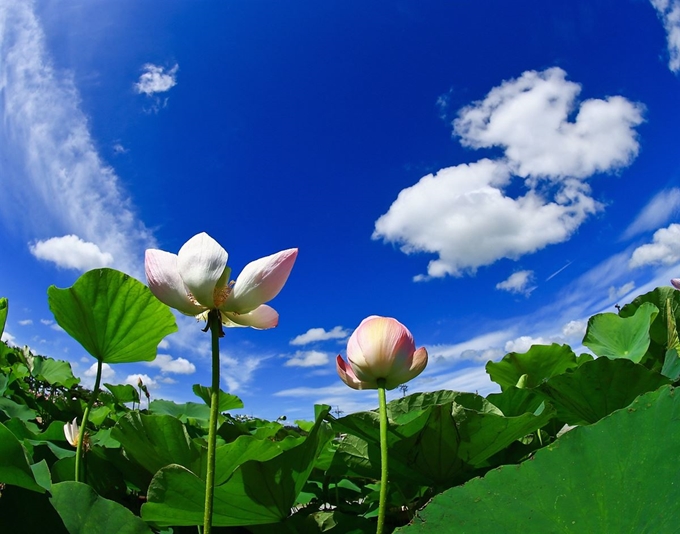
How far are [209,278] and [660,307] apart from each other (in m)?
1.38

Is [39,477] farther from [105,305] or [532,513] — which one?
[532,513]

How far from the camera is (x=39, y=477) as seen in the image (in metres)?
0.68

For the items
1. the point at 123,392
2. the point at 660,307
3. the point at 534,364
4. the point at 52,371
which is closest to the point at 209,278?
the point at 534,364

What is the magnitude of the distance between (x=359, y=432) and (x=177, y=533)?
0.38 metres

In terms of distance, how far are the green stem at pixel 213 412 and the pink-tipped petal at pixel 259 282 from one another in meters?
0.03

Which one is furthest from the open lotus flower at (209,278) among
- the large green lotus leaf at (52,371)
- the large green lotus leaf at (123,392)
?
the large green lotus leaf at (52,371)

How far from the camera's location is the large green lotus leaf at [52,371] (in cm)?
315

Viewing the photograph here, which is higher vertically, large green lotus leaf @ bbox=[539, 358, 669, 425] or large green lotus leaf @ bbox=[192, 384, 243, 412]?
large green lotus leaf @ bbox=[192, 384, 243, 412]

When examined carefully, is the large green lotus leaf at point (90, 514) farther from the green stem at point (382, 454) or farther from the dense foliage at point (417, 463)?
the green stem at point (382, 454)

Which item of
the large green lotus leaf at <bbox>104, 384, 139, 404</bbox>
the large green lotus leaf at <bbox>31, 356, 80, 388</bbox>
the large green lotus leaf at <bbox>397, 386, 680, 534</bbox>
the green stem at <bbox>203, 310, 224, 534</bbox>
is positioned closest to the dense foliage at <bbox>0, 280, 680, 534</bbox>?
the large green lotus leaf at <bbox>397, 386, 680, 534</bbox>

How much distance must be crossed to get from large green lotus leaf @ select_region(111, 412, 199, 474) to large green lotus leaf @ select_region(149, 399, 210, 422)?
176cm

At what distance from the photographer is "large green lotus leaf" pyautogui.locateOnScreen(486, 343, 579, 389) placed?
137 centimetres

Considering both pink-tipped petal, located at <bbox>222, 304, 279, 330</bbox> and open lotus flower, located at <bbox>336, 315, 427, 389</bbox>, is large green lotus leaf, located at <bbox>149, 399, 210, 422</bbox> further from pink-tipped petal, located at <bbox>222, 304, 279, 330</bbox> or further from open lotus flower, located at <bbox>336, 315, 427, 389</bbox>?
open lotus flower, located at <bbox>336, 315, 427, 389</bbox>

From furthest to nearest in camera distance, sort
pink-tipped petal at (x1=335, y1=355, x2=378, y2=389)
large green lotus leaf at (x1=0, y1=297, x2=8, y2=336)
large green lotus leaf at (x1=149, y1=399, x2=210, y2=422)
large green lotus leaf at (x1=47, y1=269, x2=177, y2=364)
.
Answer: large green lotus leaf at (x1=149, y1=399, x2=210, y2=422) < large green lotus leaf at (x1=0, y1=297, x2=8, y2=336) < large green lotus leaf at (x1=47, y1=269, x2=177, y2=364) < pink-tipped petal at (x1=335, y1=355, x2=378, y2=389)
